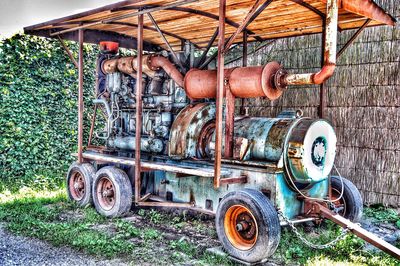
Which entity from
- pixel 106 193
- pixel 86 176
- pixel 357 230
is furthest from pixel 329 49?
pixel 86 176

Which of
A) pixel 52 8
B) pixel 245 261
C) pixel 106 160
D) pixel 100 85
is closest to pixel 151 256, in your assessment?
pixel 245 261

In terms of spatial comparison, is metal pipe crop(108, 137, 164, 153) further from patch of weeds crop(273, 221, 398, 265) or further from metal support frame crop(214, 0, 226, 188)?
patch of weeds crop(273, 221, 398, 265)

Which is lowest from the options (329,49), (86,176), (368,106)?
(86,176)

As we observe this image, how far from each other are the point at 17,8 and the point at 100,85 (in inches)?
142

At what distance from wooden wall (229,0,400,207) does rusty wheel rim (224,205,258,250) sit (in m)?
3.65

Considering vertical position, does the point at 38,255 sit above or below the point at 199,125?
below

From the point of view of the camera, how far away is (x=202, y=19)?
7.53m

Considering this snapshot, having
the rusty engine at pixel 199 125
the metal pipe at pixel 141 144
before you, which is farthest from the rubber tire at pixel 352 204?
the metal pipe at pixel 141 144

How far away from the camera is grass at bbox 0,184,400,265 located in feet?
17.8

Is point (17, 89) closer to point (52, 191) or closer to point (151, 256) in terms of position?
point (52, 191)

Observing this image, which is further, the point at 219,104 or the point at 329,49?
the point at 219,104

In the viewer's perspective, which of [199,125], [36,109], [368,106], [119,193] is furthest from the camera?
[36,109]

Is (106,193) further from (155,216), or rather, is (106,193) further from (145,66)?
(145,66)

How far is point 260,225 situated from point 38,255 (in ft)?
9.23
